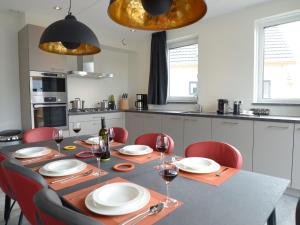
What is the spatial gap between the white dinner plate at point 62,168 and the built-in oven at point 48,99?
6.85 ft

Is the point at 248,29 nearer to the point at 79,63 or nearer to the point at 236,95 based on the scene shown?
the point at 236,95

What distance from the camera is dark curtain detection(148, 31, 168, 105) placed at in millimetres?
4059

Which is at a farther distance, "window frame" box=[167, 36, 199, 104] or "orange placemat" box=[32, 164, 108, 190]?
"window frame" box=[167, 36, 199, 104]

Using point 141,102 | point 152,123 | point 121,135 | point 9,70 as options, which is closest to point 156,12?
point 121,135

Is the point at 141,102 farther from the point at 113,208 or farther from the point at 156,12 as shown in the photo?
the point at 113,208

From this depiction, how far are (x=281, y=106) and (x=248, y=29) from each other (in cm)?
122

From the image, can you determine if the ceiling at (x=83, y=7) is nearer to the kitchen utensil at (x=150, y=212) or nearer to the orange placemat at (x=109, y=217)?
the orange placemat at (x=109, y=217)

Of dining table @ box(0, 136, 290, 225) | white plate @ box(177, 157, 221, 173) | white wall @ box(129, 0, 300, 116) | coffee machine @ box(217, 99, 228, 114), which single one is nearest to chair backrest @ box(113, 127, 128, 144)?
dining table @ box(0, 136, 290, 225)

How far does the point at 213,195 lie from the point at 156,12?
965 millimetres

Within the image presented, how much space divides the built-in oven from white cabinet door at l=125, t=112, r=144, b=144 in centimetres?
126

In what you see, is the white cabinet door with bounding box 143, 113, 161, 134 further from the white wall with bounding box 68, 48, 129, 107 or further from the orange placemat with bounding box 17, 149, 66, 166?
the orange placemat with bounding box 17, 149, 66, 166

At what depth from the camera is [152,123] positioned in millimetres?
3762

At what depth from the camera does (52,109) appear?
3273 millimetres

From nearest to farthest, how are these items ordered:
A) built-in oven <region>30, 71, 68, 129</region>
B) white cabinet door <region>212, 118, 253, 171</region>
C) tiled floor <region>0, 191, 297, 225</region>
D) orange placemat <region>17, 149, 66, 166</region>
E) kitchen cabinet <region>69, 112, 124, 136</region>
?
orange placemat <region>17, 149, 66, 166</region>, tiled floor <region>0, 191, 297, 225</region>, white cabinet door <region>212, 118, 253, 171</region>, built-in oven <region>30, 71, 68, 129</region>, kitchen cabinet <region>69, 112, 124, 136</region>
